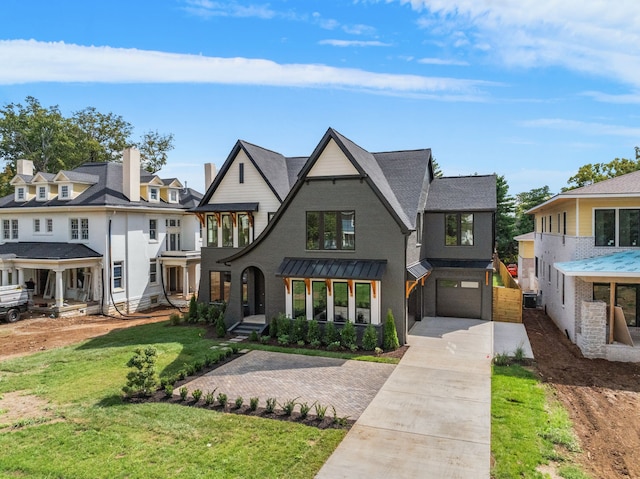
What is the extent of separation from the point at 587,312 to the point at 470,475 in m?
9.98

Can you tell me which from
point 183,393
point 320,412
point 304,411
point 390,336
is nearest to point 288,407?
point 304,411

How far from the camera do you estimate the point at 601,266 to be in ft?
48.1

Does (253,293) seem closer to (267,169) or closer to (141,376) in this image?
(267,169)

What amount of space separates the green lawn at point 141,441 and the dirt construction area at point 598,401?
205 inches

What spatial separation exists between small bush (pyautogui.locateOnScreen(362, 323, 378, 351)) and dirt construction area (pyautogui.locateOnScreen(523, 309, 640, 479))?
550 centimetres

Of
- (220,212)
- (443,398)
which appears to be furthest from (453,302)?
(220,212)

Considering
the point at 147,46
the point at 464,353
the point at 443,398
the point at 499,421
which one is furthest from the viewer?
the point at 464,353

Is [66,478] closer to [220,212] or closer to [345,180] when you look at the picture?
[345,180]

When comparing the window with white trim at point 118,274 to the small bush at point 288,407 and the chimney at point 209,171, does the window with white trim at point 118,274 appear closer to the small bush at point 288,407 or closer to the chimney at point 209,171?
the chimney at point 209,171

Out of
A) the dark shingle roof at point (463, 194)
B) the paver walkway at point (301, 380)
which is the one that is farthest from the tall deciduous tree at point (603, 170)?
the paver walkway at point (301, 380)

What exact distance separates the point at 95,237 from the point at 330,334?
1712cm

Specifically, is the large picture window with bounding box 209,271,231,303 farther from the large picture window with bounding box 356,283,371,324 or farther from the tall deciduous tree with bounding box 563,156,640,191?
the tall deciduous tree with bounding box 563,156,640,191

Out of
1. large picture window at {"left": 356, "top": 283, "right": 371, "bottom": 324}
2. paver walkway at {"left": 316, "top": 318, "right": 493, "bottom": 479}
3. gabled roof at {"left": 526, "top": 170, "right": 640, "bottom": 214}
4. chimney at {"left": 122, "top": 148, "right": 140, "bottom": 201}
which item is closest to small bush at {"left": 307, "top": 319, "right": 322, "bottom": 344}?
large picture window at {"left": 356, "top": 283, "right": 371, "bottom": 324}

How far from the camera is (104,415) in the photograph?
999cm
